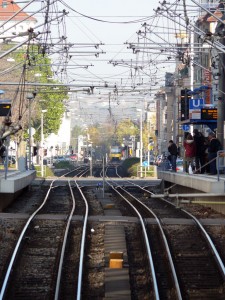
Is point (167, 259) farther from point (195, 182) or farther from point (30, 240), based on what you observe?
point (195, 182)

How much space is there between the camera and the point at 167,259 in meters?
18.5

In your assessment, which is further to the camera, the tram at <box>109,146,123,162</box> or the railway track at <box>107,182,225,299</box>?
the tram at <box>109,146,123,162</box>

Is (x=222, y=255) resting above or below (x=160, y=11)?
below

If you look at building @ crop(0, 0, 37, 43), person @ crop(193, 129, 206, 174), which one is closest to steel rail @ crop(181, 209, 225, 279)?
building @ crop(0, 0, 37, 43)

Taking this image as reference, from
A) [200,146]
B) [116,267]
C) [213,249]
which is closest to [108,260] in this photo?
[116,267]

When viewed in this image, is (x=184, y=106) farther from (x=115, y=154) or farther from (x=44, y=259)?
(x=115, y=154)

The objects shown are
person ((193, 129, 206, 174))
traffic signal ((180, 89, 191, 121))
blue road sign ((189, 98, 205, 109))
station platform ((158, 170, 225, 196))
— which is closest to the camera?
station platform ((158, 170, 225, 196))

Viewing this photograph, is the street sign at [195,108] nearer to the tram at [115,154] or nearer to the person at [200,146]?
the person at [200,146]

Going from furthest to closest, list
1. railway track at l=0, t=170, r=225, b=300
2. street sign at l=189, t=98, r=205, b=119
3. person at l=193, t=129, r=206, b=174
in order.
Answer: street sign at l=189, t=98, r=205, b=119
person at l=193, t=129, r=206, b=174
railway track at l=0, t=170, r=225, b=300

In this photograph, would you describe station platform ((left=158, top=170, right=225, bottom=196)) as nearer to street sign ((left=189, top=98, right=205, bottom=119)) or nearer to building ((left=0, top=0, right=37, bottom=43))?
street sign ((left=189, top=98, right=205, bottom=119))

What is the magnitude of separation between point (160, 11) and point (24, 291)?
22.9 metres

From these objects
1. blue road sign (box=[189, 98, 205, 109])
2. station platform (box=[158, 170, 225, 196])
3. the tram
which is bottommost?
station platform (box=[158, 170, 225, 196])

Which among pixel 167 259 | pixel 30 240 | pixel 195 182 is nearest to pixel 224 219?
pixel 195 182

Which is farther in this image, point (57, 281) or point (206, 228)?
point (206, 228)
